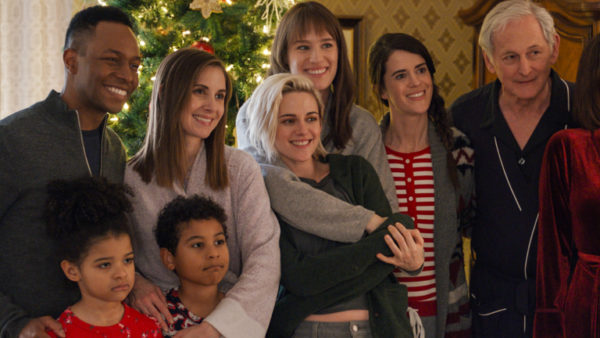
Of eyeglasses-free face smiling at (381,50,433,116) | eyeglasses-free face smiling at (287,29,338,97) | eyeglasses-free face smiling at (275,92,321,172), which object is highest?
eyeglasses-free face smiling at (287,29,338,97)

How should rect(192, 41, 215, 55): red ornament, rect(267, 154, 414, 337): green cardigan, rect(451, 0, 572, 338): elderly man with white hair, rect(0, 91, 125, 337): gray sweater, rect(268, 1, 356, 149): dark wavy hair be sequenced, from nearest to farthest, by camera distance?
rect(0, 91, 125, 337): gray sweater, rect(267, 154, 414, 337): green cardigan, rect(451, 0, 572, 338): elderly man with white hair, rect(268, 1, 356, 149): dark wavy hair, rect(192, 41, 215, 55): red ornament

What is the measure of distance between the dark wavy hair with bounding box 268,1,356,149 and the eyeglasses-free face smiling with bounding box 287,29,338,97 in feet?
0.08

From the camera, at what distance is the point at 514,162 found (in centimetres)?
220

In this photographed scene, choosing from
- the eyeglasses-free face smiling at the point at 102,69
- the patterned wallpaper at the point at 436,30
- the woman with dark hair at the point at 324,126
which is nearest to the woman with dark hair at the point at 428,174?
the woman with dark hair at the point at 324,126

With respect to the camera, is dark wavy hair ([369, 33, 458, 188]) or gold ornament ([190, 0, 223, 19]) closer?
dark wavy hair ([369, 33, 458, 188])

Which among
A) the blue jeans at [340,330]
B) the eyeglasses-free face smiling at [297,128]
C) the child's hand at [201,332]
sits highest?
the eyeglasses-free face smiling at [297,128]

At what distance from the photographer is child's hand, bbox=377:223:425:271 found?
1785mm

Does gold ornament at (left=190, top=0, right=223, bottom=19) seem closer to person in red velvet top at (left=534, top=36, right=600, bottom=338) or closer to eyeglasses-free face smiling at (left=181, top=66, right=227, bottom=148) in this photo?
eyeglasses-free face smiling at (left=181, top=66, right=227, bottom=148)

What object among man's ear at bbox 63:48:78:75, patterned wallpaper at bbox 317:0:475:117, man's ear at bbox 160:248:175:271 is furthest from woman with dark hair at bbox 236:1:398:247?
patterned wallpaper at bbox 317:0:475:117

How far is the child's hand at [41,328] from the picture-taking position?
1.52 m

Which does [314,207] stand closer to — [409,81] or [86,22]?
[409,81]

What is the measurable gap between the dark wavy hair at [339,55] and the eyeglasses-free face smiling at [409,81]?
0.70ft

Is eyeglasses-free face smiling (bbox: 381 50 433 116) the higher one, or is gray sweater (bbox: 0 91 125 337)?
eyeglasses-free face smiling (bbox: 381 50 433 116)

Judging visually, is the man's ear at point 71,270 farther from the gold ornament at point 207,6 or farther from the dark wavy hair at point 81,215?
the gold ornament at point 207,6
